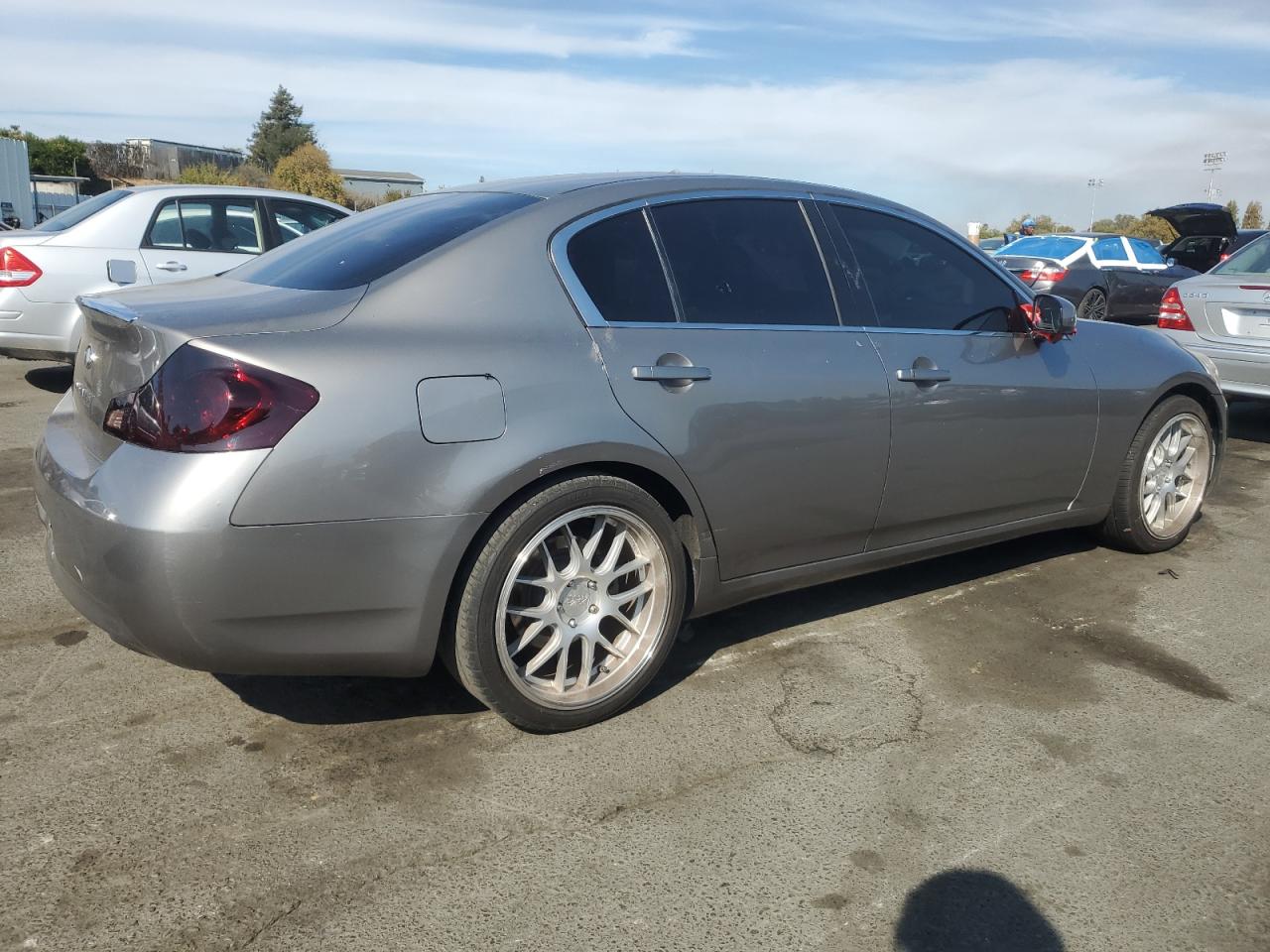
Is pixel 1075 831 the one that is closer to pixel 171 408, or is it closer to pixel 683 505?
pixel 683 505

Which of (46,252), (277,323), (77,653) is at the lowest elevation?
(77,653)

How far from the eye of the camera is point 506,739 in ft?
10.2

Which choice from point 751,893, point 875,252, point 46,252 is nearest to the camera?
point 751,893

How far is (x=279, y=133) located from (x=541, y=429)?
78.8 meters

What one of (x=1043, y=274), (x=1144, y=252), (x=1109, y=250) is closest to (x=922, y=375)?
(x=1043, y=274)


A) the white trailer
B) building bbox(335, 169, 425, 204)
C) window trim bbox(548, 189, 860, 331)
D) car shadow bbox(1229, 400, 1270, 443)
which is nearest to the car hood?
car shadow bbox(1229, 400, 1270, 443)

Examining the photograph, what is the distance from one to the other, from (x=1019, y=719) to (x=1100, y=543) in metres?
2.13

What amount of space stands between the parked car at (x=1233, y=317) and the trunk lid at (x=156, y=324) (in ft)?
20.5

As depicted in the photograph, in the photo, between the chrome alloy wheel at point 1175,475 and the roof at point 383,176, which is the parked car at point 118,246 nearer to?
the chrome alloy wheel at point 1175,475

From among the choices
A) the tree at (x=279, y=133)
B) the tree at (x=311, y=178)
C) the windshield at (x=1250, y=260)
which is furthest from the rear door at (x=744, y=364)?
the tree at (x=279, y=133)

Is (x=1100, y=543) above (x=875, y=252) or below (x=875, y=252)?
below

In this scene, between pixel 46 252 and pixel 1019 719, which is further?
pixel 46 252

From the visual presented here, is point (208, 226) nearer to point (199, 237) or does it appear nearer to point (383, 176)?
point (199, 237)

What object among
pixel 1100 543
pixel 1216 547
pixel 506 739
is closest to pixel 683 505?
pixel 506 739
